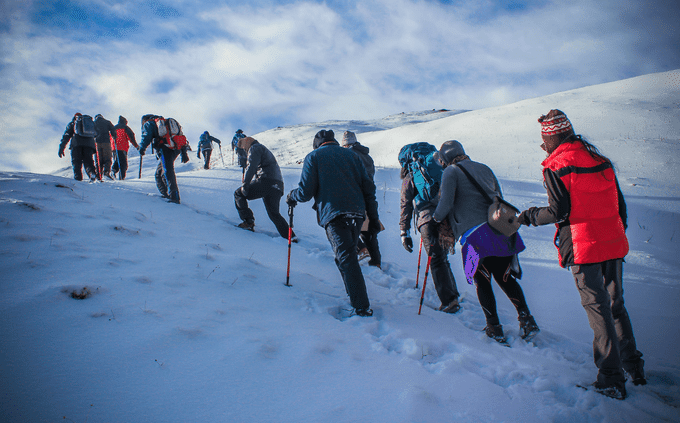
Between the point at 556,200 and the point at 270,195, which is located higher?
the point at 556,200

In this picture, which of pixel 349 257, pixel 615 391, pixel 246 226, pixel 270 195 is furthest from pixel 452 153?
pixel 246 226

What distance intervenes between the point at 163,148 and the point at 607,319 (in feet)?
21.8

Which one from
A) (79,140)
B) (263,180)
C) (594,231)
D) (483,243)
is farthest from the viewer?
(79,140)

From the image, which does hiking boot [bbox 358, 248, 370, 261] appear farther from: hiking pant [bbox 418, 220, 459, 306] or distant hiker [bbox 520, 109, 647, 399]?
distant hiker [bbox 520, 109, 647, 399]

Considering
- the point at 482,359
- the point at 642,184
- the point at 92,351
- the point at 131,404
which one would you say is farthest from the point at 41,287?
the point at 642,184

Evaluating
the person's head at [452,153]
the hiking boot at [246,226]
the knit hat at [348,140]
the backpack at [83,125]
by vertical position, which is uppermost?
the backpack at [83,125]

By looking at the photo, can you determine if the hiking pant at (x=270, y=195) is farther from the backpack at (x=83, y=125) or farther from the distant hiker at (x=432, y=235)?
the backpack at (x=83, y=125)

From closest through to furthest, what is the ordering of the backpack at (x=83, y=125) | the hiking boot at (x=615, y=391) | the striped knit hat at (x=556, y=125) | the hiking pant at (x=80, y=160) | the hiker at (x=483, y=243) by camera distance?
the hiking boot at (x=615, y=391) < the striped knit hat at (x=556, y=125) < the hiker at (x=483, y=243) < the backpack at (x=83, y=125) < the hiking pant at (x=80, y=160)

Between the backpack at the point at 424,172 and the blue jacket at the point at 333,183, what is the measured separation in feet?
2.57

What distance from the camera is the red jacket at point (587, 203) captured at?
2154 mm

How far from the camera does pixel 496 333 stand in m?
2.88

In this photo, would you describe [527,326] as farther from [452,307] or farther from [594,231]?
[594,231]

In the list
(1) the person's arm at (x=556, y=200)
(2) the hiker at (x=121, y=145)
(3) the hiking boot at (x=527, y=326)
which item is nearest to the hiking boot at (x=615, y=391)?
(3) the hiking boot at (x=527, y=326)

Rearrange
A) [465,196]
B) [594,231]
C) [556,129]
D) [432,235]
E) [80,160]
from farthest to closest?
[80,160]
[432,235]
[465,196]
[556,129]
[594,231]
